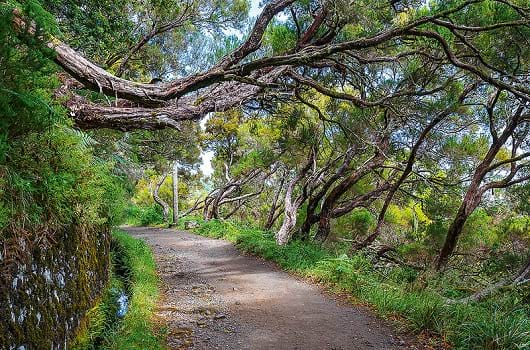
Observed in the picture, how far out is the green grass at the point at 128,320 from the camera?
4578mm

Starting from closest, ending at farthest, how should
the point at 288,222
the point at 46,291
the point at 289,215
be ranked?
the point at 46,291
the point at 288,222
the point at 289,215

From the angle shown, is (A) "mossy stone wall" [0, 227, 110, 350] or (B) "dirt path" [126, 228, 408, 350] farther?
(B) "dirt path" [126, 228, 408, 350]

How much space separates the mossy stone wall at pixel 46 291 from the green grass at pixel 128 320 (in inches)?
9.7

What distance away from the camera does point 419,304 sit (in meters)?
6.10

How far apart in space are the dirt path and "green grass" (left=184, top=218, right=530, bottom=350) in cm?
41

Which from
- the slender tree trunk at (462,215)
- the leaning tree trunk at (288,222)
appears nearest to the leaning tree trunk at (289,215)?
the leaning tree trunk at (288,222)

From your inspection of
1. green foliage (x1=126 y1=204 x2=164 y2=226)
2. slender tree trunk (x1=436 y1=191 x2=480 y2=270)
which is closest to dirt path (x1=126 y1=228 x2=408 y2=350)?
slender tree trunk (x1=436 y1=191 x2=480 y2=270)

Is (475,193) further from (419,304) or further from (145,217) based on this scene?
(145,217)

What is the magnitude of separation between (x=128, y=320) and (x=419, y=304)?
14.6ft

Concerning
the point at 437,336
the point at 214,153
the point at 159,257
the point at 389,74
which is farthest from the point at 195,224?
the point at 437,336

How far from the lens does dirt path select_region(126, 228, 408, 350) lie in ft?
17.1

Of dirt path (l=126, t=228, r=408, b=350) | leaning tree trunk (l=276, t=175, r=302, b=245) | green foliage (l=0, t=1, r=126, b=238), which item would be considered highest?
green foliage (l=0, t=1, r=126, b=238)

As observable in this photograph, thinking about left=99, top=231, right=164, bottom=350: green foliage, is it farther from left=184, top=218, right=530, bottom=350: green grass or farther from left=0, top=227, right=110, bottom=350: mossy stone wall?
left=184, top=218, right=530, bottom=350: green grass

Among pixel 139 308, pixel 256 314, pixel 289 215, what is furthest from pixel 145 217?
pixel 256 314
